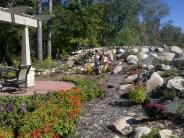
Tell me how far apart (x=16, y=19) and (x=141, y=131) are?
23.6 ft

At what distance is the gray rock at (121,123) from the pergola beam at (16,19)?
18.4 feet

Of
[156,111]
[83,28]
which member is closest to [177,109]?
[156,111]

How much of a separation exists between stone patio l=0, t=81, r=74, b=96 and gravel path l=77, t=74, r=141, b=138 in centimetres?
152

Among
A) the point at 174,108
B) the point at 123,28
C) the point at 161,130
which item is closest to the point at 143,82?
the point at 174,108

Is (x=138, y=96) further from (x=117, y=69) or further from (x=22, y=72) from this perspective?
(x=117, y=69)

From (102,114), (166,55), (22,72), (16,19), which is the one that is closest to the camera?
(102,114)

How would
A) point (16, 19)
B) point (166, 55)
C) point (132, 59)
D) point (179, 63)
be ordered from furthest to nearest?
point (166, 55) < point (132, 59) < point (179, 63) < point (16, 19)

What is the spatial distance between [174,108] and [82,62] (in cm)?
1182

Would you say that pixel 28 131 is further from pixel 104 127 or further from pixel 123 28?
pixel 123 28

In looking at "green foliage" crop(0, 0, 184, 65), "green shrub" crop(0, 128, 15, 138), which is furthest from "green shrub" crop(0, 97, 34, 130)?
"green foliage" crop(0, 0, 184, 65)

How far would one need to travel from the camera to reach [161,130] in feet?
30.1

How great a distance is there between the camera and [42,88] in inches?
571

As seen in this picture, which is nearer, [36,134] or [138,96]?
[36,134]

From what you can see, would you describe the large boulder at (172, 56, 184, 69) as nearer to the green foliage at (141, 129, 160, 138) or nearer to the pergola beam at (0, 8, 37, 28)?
the pergola beam at (0, 8, 37, 28)
